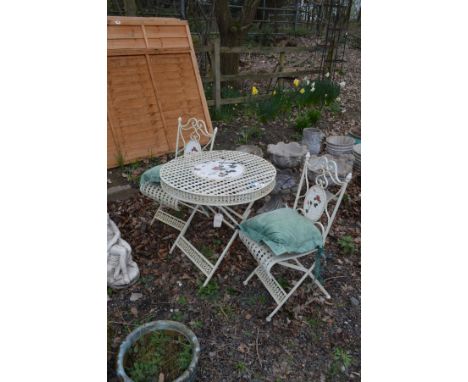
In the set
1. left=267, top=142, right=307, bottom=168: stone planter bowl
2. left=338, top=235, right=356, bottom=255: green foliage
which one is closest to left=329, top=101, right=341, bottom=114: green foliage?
left=267, top=142, right=307, bottom=168: stone planter bowl

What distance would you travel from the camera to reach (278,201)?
348 cm

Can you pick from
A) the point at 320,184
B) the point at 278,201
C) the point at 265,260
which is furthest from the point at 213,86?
the point at 265,260

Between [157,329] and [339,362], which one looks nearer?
[157,329]

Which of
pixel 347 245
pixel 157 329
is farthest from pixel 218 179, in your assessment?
pixel 347 245

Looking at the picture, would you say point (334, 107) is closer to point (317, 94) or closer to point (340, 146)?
point (317, 94)

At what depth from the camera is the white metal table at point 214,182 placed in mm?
2285

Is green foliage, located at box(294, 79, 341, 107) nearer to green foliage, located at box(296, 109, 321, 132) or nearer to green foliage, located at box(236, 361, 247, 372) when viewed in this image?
green foliage, located at box(296, 109, 321, 132)

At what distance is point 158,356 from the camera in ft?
6.00

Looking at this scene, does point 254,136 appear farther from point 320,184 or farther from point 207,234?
point 320,184

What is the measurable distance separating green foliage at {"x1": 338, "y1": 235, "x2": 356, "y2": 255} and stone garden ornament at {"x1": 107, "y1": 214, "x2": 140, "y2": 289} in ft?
6.19

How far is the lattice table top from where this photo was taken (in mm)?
2277

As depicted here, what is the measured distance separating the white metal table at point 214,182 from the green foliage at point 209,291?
0.06m

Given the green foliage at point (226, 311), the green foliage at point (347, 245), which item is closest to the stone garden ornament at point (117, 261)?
the green foliage at point (226, 311)

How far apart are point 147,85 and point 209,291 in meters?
2.80
